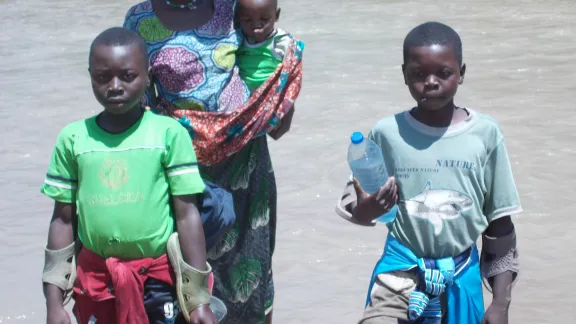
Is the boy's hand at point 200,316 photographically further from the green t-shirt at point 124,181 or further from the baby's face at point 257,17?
the baby's face at point 257,17

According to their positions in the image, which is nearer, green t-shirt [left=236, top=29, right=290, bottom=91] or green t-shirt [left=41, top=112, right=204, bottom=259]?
green t-shirt [left=41, top=112, right=204, bottom=259]

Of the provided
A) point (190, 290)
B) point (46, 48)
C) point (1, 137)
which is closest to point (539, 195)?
point (190, 290)

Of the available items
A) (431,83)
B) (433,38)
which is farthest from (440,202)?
(433,38)

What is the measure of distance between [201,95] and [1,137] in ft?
17.4

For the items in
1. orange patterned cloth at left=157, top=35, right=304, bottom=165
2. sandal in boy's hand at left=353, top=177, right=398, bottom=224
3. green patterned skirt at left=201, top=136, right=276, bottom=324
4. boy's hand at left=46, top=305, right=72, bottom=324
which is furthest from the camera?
green patterned skirt at left=201, top=136, right=276, bottom=324

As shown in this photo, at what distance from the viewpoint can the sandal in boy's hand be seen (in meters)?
2.81

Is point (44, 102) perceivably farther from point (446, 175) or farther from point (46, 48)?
point (446, 175)

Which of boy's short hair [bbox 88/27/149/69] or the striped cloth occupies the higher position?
boy's short hair [bbox 88/27/149/69]

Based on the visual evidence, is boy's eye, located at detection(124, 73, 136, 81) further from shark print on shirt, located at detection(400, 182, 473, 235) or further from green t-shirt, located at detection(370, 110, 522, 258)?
shark print on shirt, located at detection(400, 182, 473, 235)

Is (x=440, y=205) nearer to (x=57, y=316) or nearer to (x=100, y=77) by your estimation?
(x=100, y=77)

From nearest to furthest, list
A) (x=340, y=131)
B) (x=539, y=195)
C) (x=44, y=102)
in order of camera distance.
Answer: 1. (x=539, y=195)
2. (x=340, y=131)
3. (x=44, y=102)

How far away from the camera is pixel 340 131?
7875 mm

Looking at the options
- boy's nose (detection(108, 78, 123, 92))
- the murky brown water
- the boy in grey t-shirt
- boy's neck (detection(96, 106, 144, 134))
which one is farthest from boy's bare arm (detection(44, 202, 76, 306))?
the murky brown water

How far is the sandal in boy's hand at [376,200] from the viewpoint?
2.81m
